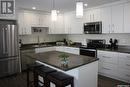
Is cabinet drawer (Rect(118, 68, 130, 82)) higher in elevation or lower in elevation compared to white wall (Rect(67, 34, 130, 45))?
lower

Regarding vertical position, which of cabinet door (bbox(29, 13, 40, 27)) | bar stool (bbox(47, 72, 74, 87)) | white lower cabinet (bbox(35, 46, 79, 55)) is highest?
cabinet door (bbox(29, 13, 40, 27))

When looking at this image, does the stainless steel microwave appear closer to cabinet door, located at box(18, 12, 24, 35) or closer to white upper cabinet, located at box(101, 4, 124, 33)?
white upper cabinet, located at box(101, 4, 124, 33)

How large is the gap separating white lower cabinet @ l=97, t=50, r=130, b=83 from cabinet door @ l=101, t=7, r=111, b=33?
2.81 ft

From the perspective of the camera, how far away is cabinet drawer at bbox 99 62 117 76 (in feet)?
12.5

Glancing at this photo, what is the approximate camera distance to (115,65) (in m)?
3.76

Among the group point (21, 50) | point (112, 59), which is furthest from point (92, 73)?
point (21, 50)

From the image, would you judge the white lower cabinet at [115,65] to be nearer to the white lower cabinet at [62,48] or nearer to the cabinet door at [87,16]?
the white lower cabinet at [62,48]

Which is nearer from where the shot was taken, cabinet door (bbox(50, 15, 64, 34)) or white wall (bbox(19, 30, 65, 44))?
white wall (bbox(19, 30, 65, 44))

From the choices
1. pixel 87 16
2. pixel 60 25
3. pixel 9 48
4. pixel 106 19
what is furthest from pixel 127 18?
pixel 9 48

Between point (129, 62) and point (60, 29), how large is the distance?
3.38m

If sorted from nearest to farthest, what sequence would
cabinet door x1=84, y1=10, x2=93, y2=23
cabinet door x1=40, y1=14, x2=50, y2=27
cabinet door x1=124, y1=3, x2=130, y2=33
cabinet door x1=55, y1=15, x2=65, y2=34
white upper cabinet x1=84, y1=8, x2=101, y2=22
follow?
1. cabinet door x1=124, y1=3, x2=130, y2=33
2. white upper cabinet x1=84, y1=8, x2=101, y2=22
3. cabinet door x1=84, y1=10, x2=93, y2=23
4. cabinet door x1=40, y1=14, x2=50, y2=27
5. cabinet door x1=55, y1=15, x2=65, y2=34

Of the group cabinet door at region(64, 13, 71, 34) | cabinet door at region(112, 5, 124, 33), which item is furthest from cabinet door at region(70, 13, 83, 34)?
cabinet door at region(112, 5, 124, 33)

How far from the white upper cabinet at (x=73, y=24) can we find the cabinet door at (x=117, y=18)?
1414mm

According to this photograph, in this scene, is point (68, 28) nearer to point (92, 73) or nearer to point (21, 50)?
point (21, 50)
